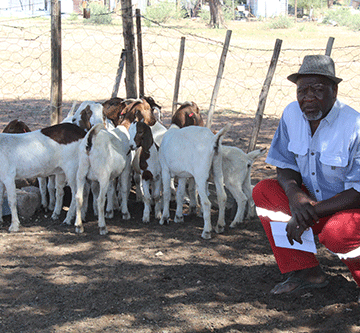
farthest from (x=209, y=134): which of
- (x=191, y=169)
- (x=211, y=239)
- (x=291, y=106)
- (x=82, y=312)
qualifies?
(x=82, y=312)

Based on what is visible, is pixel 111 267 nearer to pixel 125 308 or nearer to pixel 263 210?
pixel 125 308

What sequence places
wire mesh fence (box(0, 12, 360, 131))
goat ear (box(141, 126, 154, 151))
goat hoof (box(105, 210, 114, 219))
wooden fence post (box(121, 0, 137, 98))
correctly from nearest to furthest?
1. goat ear (box(141, 126, 154, 151))
2. goat hoof (box(105, 210, 114, 219))
3. wooden fence post (box(121, 0, 137, 98))
4. wire mesh fence (box(0, 12, 360, 131))

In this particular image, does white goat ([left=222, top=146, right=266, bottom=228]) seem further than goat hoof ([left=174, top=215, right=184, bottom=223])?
No

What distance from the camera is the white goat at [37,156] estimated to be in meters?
5.12

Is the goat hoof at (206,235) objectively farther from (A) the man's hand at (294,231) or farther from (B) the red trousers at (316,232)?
(A) the man's hand at (294,231)

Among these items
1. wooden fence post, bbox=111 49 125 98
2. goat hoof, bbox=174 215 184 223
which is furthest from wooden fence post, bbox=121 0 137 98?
goat hoof, bbox=174 215 184 223

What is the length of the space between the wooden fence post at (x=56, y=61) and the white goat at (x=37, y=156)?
182 cm

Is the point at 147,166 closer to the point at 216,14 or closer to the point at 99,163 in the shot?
the point at 99,163

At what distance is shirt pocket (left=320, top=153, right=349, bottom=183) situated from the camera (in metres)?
3.38

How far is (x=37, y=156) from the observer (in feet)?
17.2

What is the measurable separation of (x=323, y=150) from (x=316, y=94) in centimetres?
43

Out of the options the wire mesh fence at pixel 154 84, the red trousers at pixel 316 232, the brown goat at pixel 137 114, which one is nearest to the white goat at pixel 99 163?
the brown goat at pixel 137 114

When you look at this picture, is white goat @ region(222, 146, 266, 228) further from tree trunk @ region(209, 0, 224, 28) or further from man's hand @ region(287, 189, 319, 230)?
tree trunk @ region(209, 0, 224, 28)

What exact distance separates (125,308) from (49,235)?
1911 millimetres
